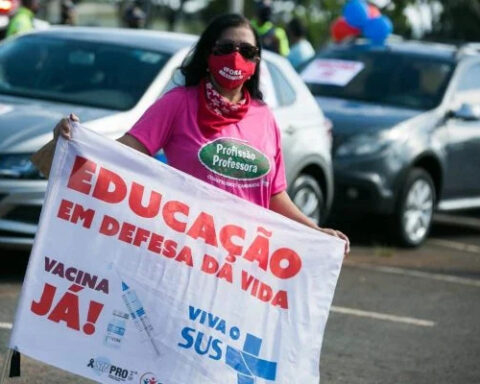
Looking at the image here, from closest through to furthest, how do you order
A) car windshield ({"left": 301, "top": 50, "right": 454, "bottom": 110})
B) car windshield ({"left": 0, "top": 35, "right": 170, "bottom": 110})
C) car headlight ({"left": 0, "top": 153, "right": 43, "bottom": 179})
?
car headlight ({"left": 0, "top": 153, "right": 43, "bottom": 179}) → car windshield ({"left": 0, "top": 35, "right": 170, "bottom": 110}) → car windshield ({"left": 301, "top": 50, "right": 454, "bottom": 110})

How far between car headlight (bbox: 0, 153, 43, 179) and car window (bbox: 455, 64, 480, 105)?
528cm

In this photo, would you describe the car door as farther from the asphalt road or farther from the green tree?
the green tree

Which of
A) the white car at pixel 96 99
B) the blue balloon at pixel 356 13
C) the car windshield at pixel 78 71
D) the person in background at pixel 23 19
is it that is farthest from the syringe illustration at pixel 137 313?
the blue balloon at pixel 356 13

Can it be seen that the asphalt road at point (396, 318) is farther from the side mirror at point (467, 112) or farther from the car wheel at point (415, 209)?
the side mirror at point (467, 112)

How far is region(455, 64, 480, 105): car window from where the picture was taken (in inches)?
483

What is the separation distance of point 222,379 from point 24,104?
481cm

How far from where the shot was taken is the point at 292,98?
1043 cm

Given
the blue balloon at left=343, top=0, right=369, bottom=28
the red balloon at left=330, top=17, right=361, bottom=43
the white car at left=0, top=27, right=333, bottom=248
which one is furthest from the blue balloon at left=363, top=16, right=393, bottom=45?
the white car at left=0, top=27, right=333, bottom=248

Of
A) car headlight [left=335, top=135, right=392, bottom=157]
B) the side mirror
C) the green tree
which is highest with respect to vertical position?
the side mirror

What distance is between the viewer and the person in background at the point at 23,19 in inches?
528

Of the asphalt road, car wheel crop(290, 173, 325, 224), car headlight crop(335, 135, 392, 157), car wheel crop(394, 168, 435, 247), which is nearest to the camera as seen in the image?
the asphalt road

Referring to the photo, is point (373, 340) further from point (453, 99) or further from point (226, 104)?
point (453, 99)

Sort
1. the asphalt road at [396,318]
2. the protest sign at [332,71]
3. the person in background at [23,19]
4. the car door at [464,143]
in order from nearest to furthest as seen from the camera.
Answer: the asphalt road at [396,318] → the car door at [464,143] → the protest sign at [332,71] → the person in background at [23,19]

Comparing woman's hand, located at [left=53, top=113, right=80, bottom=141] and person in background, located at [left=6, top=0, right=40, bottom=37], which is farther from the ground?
woman's hand, located at [left=53, top=113, right=80, bottom=141]
